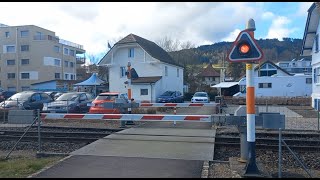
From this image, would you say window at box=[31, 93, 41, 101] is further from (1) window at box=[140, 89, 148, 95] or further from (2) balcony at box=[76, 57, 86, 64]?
(2) balcony at box=[76, 57, 86, 64]

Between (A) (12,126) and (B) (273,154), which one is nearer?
(B) (273,154)

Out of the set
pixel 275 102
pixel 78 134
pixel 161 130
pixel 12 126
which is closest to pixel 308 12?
pixel 275 102

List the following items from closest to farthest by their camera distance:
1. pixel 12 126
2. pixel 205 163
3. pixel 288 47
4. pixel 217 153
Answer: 1. pixel 205 163
2. pixel 217 153
3. pixel 12 126
4. pixel 288 47

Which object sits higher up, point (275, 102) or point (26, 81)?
point (26, 81)

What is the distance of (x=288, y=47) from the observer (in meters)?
114

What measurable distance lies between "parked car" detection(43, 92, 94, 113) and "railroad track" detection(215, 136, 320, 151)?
1247cm

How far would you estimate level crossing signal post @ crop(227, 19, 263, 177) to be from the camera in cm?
604

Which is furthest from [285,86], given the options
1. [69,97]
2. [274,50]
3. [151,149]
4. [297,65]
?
[274,50]

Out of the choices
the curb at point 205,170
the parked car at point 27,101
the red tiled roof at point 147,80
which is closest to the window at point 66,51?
the red tiled roof at point 147,80

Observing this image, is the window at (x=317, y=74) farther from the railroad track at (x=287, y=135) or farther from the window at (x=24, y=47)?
the window at (x=24, y=47)

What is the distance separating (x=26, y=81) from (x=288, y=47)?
302ft

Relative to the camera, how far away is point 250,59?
6031mm

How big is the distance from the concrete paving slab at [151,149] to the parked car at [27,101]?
41.4ft

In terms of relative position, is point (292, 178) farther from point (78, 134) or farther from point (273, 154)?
point (78, 134)
